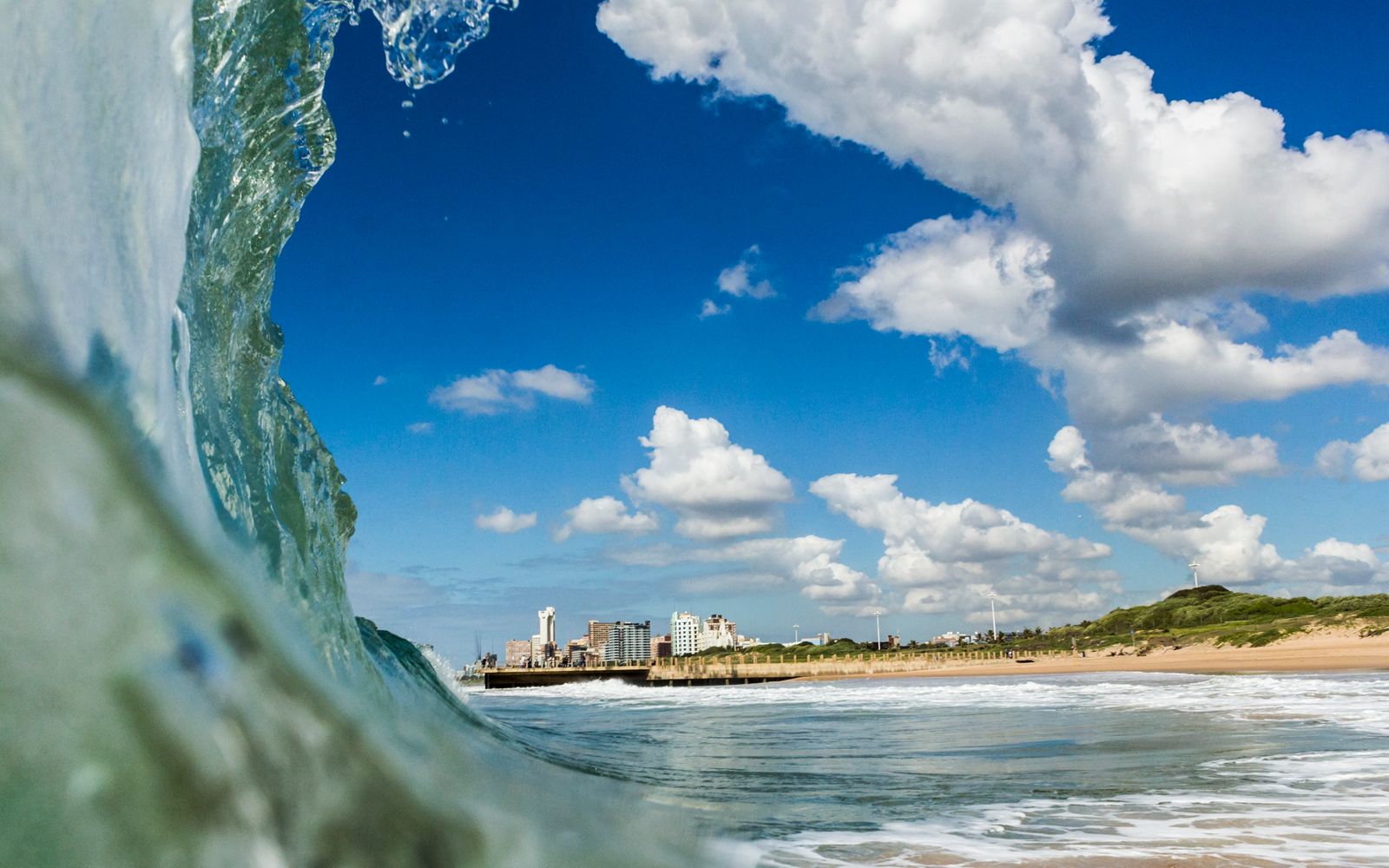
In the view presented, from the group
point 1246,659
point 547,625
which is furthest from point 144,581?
point 547,625

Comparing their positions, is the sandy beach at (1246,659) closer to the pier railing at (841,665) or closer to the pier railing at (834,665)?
the pier railing at (834,665)

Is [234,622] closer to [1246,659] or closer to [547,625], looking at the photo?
[1246,659]

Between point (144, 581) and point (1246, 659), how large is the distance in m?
46.3

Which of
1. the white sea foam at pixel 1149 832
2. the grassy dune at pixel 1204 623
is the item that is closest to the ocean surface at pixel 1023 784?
the white sea foam at pixel 1149 832

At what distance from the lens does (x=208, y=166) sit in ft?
14.8

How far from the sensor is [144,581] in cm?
171

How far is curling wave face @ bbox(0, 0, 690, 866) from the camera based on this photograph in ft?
5.03

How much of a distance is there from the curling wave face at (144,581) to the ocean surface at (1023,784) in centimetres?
106

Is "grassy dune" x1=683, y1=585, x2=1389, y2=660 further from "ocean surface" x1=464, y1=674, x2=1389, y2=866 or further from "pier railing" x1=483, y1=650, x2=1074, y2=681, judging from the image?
"ocean surface" x1=464, y1=674, x2=1389, y2=866

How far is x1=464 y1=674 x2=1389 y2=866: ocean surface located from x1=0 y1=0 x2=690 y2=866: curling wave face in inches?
41.8

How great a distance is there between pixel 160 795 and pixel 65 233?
1.40 meters

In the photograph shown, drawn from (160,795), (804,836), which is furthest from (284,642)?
(804,836)

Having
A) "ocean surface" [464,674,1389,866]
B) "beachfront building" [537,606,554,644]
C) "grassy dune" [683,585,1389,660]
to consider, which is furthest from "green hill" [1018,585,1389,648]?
"beachfront building" [537,606,554,644]

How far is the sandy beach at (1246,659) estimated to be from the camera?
103 ft
